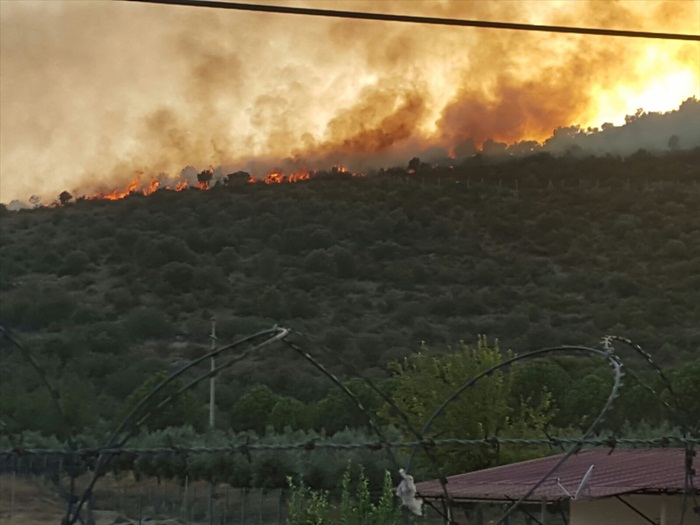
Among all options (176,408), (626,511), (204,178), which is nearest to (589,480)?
(626,511)

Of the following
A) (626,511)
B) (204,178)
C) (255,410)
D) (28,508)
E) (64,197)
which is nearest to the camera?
(626,511)

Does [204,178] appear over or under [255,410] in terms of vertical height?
over

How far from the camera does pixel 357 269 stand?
65562 millimetres

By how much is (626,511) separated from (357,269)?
5156 cm

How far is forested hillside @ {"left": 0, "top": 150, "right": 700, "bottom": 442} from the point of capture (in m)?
56.0

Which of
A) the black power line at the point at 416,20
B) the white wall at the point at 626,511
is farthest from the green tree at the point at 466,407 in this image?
the black power line at the point at 416,20

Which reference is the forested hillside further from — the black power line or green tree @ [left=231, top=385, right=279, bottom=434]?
the black power line

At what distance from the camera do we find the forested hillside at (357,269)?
56000 mm

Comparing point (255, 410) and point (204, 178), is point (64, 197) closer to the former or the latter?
point (204, 178)

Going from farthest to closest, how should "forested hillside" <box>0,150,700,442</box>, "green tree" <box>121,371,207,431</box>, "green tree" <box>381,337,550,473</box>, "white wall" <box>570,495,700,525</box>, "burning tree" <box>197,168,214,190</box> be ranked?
"burning tree" <box>197,168,214,190</box>
"forested hillside" <box>0,150,700,442</box>
"green tree" <box>121,371,207,431</box>
"green tree" <box>381,337,550,473</box>
"white wall" <box>570,495,700,525</box>

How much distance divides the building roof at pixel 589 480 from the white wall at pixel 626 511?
370mm

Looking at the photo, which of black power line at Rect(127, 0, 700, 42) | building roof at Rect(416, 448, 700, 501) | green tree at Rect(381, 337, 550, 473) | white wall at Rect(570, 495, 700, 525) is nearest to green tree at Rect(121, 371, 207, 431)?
green tree at Rect(381, 337, 550, 473)

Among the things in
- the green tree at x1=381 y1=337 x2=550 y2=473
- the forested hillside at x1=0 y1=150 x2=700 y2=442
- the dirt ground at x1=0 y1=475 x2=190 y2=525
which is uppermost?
the forested hillside at x1=0 y1=150 x2=700 y2=442

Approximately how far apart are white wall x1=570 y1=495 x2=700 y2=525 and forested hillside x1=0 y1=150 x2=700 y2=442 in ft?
120
